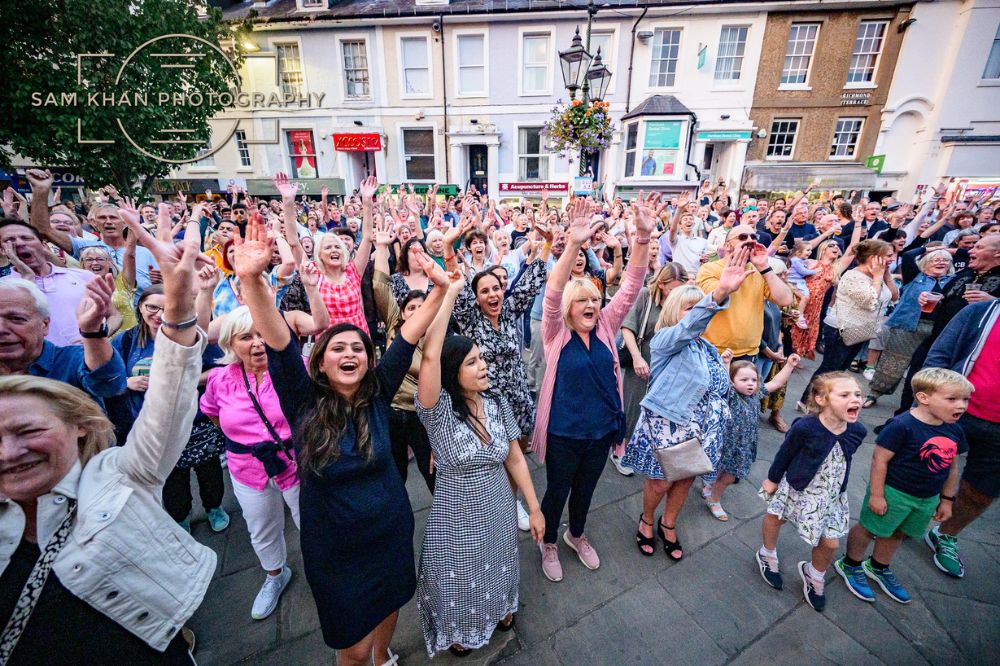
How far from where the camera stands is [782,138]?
1562 centimetres

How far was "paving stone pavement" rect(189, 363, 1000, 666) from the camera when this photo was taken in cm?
221

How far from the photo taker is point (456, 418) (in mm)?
1979

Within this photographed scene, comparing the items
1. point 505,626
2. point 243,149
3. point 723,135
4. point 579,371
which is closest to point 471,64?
point 723,135

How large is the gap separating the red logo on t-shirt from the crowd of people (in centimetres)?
2

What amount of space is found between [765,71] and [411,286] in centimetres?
1849

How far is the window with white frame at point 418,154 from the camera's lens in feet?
53.2

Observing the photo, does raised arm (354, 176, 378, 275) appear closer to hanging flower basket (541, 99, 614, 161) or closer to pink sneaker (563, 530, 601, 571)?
pink sneaker (563, 530, 601, 571)

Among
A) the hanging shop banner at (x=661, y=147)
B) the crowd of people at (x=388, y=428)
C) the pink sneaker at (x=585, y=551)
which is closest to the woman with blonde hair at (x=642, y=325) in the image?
the crowd of people at (x=388, y=428)

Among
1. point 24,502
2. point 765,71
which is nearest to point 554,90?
point 765,71

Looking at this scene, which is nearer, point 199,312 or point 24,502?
point 24,502

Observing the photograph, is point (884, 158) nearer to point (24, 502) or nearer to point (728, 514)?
point (728, 514)

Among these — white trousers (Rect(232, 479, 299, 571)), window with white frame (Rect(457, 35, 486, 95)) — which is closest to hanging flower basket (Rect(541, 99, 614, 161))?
white trousers (Rect(232, 479, 299, 571))

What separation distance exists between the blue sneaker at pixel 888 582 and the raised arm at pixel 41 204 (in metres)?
7.74

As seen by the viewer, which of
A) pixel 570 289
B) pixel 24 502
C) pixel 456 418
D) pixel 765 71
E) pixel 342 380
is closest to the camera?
pixel 24 502
